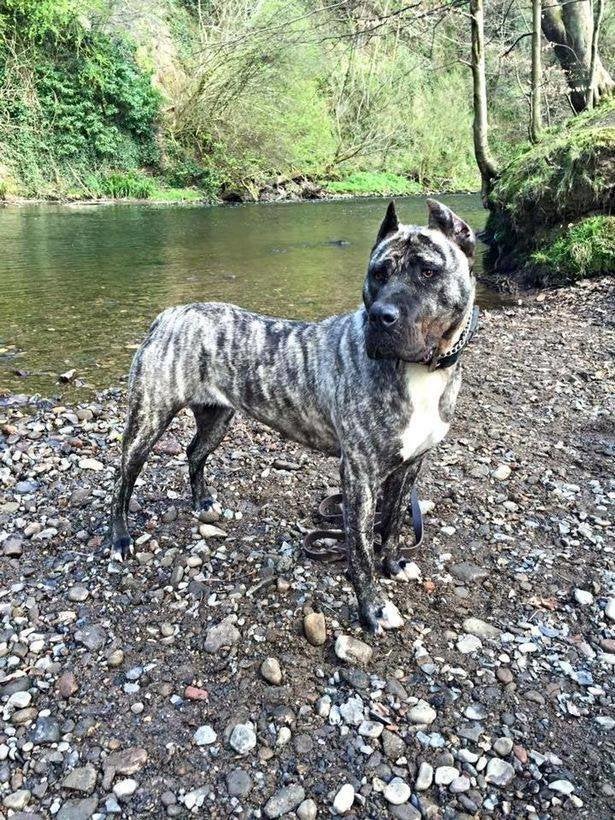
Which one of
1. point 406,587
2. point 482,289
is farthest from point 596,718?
point 482,289

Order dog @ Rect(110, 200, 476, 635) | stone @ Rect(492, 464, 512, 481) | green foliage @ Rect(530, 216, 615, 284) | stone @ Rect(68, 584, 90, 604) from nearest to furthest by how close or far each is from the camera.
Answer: dog @ Rect(110, 200, 476, 635), stone @ Rect(68, 584, 90, 604), stone @ Rect(492, 464, 512, 481), green foliage @ Rect(530, 216, 615, 284)

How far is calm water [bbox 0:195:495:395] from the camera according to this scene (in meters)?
8.58

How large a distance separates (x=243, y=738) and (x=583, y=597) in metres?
2.06

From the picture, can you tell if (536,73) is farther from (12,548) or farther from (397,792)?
(397,792)

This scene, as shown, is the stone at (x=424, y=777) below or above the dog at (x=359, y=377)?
below

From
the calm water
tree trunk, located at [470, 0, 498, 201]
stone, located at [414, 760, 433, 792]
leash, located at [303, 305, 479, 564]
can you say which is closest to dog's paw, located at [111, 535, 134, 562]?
leash, located at [303, 305, 479, 564]


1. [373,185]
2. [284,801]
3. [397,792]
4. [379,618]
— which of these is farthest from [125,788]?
[373,185]

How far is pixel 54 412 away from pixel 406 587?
424 cm

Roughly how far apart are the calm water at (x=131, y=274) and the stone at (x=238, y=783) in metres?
5.48

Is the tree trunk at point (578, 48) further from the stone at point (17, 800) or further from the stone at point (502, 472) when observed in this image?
the stone at point (17, 800)

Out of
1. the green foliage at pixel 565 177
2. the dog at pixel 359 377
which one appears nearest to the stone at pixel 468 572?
the dog at pixel 359 377

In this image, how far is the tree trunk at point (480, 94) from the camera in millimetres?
13188

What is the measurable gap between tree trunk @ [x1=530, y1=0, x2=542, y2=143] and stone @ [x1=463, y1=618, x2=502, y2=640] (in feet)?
44.9

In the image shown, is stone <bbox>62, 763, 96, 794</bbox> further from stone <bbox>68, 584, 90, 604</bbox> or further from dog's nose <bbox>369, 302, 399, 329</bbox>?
dog's nose <bbox>369, 302, 399, 329</bbox>
